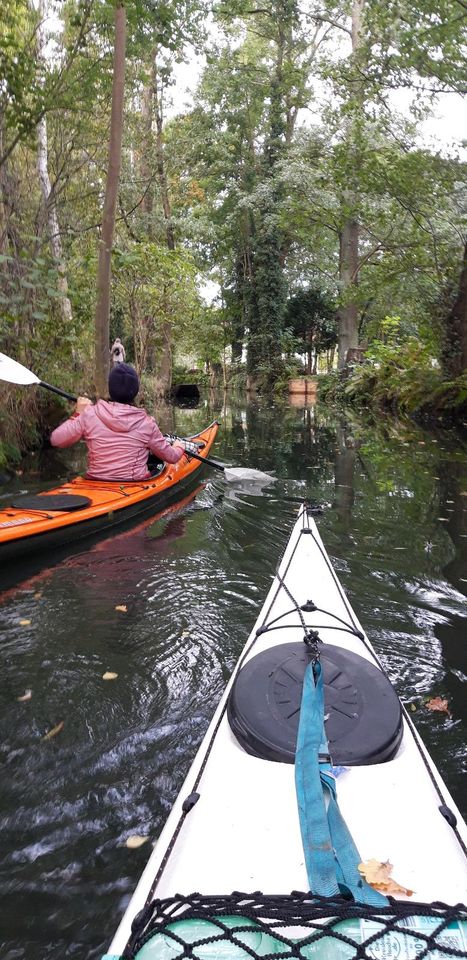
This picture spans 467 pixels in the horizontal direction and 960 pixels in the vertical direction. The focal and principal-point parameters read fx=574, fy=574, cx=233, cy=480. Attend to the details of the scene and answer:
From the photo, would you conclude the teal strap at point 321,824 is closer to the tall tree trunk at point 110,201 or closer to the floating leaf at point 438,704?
the floating leaf at point 438,704

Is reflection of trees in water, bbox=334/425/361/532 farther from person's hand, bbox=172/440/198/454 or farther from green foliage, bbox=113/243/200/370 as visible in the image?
green foliage, bbox=113/243/200/370

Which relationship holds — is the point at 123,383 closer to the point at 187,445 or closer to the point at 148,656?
the point at 187,445

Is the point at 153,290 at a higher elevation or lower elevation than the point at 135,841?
higher

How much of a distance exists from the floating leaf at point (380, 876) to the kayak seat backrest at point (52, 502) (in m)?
3.97

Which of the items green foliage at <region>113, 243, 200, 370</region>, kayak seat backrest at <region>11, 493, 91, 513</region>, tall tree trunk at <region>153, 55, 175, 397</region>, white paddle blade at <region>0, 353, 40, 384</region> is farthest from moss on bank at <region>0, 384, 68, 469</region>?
tall tree trunk at <region>153, 55, 175, 397</region>

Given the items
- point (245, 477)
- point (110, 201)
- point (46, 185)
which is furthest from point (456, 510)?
point (46, 185)

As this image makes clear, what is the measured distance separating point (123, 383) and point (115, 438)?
1.95 feet

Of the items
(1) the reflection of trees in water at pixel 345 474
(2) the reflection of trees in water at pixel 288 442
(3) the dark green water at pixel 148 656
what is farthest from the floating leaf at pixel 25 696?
(2) the reflection of trees in water at pixel 288 442

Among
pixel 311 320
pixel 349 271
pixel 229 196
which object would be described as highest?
pixel 229 196

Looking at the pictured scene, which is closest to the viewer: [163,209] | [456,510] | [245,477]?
[456,510]

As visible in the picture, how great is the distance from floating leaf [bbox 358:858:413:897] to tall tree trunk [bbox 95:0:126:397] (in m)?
7.82

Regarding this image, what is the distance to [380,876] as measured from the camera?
129 cm

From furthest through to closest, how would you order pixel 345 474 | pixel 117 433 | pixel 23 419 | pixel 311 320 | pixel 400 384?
pixel 311 320
pixel 400 384
pixel 23 419
pixel 345 474
pixel 117 433

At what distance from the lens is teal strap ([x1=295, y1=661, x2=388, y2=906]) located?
1.23 m
